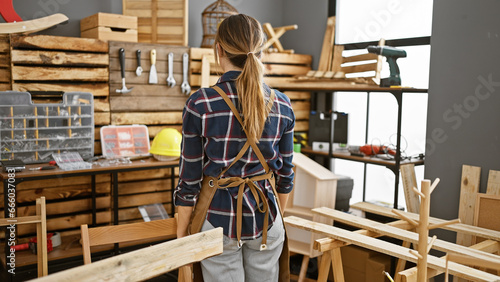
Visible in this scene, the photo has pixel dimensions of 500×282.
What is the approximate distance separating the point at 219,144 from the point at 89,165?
1.97 meters

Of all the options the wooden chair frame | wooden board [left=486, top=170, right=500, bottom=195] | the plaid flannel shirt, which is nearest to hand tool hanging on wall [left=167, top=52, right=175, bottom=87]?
the wooden chair frame

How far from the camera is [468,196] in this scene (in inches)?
115

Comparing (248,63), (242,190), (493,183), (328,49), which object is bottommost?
(493,183)

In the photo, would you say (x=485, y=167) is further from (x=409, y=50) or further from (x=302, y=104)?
(x=302, y=104)

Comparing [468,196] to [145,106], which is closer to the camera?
[468,196]

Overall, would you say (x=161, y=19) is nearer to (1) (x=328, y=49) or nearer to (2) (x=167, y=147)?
(2) (x=167, y=147)

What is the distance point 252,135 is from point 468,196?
6.05ft

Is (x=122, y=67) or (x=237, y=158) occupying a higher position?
(x=122, y=67)

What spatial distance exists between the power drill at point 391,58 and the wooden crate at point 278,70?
114 cm

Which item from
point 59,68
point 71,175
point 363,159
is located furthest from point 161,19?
point 363,159

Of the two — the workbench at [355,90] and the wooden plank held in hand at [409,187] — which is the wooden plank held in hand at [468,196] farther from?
the workbench at [355,90]

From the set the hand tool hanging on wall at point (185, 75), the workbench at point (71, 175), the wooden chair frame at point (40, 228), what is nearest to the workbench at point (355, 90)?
the hand tool hanging on wall at point (185, 75)

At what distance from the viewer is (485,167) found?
9.41 ft

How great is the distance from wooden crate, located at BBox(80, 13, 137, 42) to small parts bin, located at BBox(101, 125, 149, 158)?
697 millimetres
